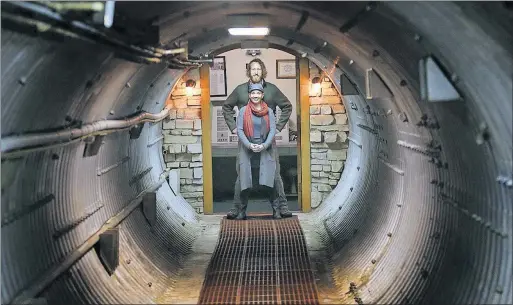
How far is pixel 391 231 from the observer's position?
8023mm

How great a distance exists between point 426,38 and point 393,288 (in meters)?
2.87

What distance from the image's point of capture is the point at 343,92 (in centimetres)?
987

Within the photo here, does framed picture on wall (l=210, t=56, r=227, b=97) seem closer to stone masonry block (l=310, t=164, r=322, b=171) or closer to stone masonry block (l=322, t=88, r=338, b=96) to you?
stone masonry block (l=322, t=88, r=338, b=96)

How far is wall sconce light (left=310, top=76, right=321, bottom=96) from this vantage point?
42.9 ft

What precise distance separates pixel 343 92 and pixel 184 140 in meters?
4.36

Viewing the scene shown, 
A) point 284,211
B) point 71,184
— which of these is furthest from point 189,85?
point 71,184

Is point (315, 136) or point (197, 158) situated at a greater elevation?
point (315, 136)

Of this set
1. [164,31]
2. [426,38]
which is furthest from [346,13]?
[164,31]

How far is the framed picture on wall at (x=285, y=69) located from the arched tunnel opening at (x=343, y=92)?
11.1 feet

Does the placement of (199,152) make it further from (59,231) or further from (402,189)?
(59,231)

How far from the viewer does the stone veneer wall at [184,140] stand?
1319 centimetres

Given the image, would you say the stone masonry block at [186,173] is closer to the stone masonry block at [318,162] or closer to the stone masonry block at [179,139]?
the stone masonry block at [179,139]

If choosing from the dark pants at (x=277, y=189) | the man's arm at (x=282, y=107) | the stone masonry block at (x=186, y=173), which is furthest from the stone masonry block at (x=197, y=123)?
the man's arm at (x=282, y=107)

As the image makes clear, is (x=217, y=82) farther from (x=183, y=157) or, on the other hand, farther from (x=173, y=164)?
(x=173, y=164)
